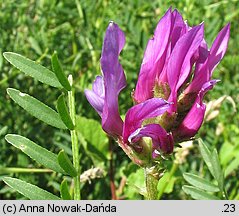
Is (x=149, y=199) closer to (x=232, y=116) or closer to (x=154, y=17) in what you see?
(x=232, y=116)

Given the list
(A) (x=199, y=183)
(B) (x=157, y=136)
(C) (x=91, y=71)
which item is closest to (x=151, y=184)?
(B) (x=157, y=136)

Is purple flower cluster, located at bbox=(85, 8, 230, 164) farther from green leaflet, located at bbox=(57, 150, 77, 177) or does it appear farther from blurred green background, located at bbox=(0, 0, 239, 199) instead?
blurred green background, located at bbox=(0, 0, 239, 199)

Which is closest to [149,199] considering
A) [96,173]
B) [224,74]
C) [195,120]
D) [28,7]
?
[195,120]

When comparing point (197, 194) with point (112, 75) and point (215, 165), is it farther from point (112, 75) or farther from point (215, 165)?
point (112, 75)

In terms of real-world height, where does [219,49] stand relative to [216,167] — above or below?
above

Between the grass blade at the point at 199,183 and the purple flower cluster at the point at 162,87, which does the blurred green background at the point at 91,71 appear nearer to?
the grass blade at the point at 199,183

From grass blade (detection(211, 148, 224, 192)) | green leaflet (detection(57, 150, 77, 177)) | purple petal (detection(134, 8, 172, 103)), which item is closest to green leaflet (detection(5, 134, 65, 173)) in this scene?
green leaflet (detection(57, 150, 77, 177))
